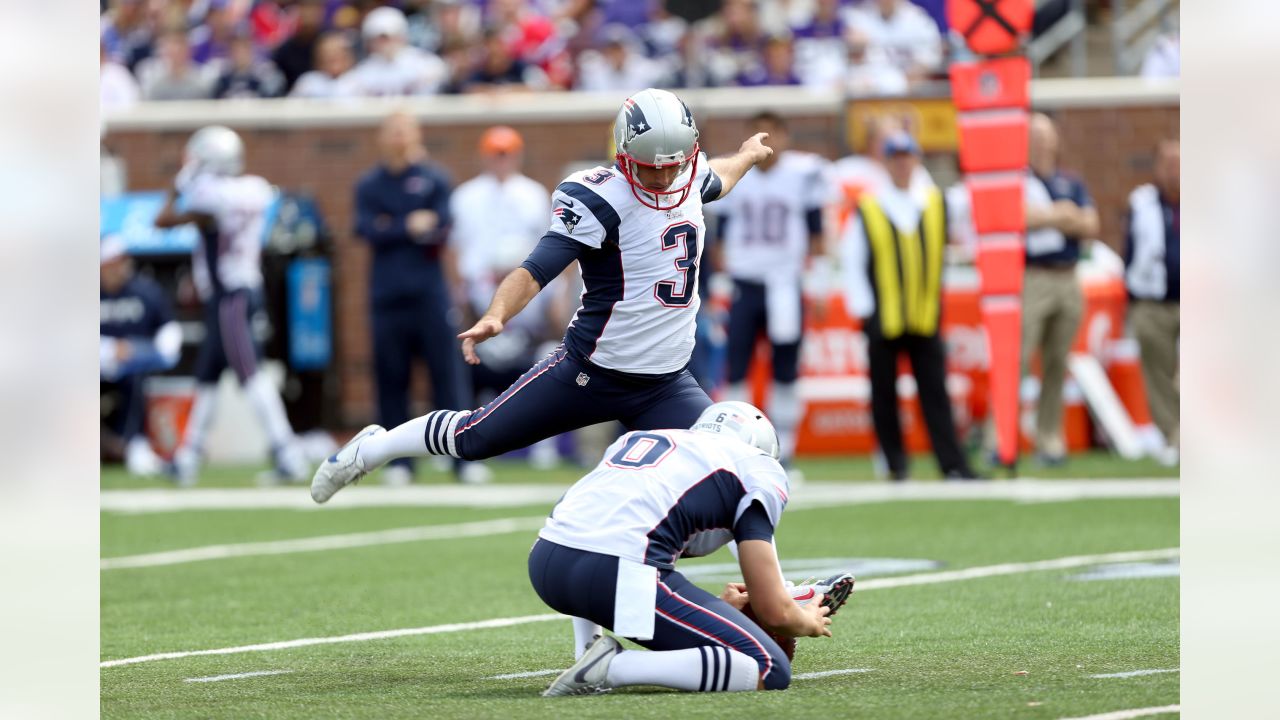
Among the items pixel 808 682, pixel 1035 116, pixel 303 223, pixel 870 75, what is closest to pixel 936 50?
pixel 870 75

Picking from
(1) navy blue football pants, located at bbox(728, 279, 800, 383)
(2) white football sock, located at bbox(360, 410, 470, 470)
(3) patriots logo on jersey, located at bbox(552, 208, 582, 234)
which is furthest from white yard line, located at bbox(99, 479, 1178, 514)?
(3) patriots logo on jersey, located at bbox(552, 208, 582, 234)

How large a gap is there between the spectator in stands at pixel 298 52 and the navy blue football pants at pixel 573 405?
13.1m

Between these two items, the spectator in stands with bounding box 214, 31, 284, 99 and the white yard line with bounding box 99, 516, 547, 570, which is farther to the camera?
the spectator in stands with bounding box 214, 31, 284, 99

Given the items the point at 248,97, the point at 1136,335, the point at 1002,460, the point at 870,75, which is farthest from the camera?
the point at 248,97

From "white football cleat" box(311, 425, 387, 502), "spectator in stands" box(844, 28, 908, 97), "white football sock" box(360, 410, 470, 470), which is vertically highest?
"spectator in stands" box(844, 28, 908, 97)

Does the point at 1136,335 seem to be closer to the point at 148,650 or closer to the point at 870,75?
the point at 870,75

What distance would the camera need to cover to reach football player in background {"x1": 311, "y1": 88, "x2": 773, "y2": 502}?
6.80 metres

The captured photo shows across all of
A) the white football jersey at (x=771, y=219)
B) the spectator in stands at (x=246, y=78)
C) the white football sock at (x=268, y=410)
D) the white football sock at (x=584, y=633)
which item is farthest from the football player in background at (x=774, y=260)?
the white football sock at (x=584, y=633)

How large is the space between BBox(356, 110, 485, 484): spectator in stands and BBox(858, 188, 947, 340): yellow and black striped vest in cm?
300

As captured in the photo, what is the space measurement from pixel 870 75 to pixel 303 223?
523cm

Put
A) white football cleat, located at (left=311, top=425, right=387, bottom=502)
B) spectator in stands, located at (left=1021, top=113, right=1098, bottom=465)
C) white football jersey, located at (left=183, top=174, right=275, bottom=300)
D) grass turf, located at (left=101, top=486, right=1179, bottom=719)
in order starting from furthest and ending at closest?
spectator in stands, located at (left=1021, top=113, right=1098, bottom=465) < white football jersey, located at (left=183, top=174, right=275, bottom=300) < white football cleat, located at (left=311, top=425, right=387, bottom=502) < grass turf, located at (left=101, top=486, right=1179, bottom=719)

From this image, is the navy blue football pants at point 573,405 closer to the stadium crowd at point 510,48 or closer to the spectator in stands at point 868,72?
the stadium crowd at point 510,48

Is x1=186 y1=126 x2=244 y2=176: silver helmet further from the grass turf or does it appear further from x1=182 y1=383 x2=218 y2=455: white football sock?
the grass turf

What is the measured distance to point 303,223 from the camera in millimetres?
18078
